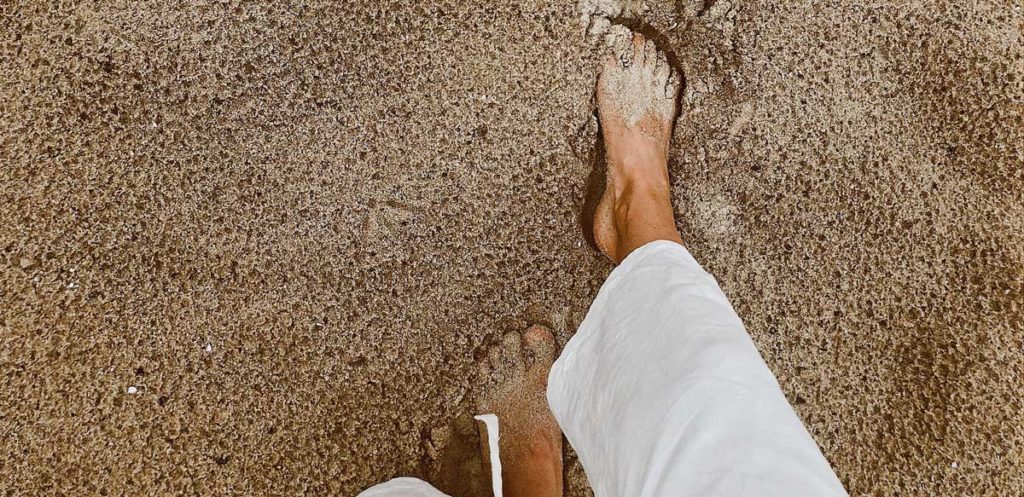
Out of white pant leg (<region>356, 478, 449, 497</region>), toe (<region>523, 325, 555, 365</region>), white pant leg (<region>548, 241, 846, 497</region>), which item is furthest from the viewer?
toe (<region>523, 325, 555, 365</region>)

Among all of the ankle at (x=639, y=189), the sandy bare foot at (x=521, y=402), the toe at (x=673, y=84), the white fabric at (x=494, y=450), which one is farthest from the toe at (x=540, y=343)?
the toe at (x=673, y=84)

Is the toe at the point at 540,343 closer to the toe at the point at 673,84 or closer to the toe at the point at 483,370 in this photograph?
the toe at the point at 483,370

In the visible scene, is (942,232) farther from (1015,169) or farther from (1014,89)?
(1014,89)

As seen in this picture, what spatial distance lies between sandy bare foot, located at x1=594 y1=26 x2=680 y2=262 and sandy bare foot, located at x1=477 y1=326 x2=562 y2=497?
8.5 inches

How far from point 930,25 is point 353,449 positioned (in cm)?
127

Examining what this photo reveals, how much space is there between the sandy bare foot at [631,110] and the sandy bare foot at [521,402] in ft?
0.70

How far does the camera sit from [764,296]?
3.53 ft

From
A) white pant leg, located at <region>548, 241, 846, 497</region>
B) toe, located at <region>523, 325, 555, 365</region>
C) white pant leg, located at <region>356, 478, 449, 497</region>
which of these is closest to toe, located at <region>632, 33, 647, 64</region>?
white pant leg, located at <region>548, 241, 846, 497</region>

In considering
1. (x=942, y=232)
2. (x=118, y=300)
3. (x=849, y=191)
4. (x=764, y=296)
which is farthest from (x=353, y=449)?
(x=942, y=232)

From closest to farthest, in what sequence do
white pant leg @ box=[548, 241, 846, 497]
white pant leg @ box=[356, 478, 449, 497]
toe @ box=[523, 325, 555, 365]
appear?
white pant leg @ box=[548, 241, 846, 497]
white pant leg @ box=[356, 478, 449, 497]
toe @ box=[523, 325, 555, 365]

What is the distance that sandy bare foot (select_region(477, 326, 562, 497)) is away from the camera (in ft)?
3.44

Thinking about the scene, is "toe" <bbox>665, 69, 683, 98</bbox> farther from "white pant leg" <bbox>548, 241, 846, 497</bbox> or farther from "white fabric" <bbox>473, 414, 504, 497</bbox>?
"white fabric" <bbox>473, 414, 504, 497</bbox>

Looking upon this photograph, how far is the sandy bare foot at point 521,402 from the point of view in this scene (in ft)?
3.44

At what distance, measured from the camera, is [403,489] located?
3.18 ft
